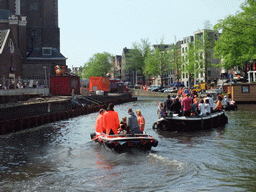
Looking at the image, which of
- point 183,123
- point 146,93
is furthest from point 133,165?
point 146,93

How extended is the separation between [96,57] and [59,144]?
340 feet

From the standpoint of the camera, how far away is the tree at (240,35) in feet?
112

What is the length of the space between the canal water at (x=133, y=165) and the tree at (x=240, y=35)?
17.8 metres

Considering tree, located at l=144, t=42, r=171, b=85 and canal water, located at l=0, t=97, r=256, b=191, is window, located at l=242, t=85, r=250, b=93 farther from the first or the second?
tree, located at l=144, t=42, r=171, b=85

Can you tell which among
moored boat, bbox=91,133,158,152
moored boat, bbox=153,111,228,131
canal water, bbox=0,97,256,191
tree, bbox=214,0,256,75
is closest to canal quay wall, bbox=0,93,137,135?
canal water, bbox=0,97,256,191

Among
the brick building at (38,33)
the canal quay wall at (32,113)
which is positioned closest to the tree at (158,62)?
the brick building at (38,33)

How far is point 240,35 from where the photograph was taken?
116 feet

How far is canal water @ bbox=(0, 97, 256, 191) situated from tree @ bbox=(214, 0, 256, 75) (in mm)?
17774

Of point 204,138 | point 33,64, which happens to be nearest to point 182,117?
point 204,138

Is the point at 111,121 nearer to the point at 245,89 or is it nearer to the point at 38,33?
the point at 245,89

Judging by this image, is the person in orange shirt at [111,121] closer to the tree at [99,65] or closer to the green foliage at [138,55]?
the green foliage at [138,55]

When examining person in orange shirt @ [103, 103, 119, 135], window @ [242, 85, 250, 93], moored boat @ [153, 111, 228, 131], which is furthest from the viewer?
window @ [242, 85, 250, 93]

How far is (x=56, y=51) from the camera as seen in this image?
230 feet

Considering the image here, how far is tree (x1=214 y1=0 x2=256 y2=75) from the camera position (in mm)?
34188
